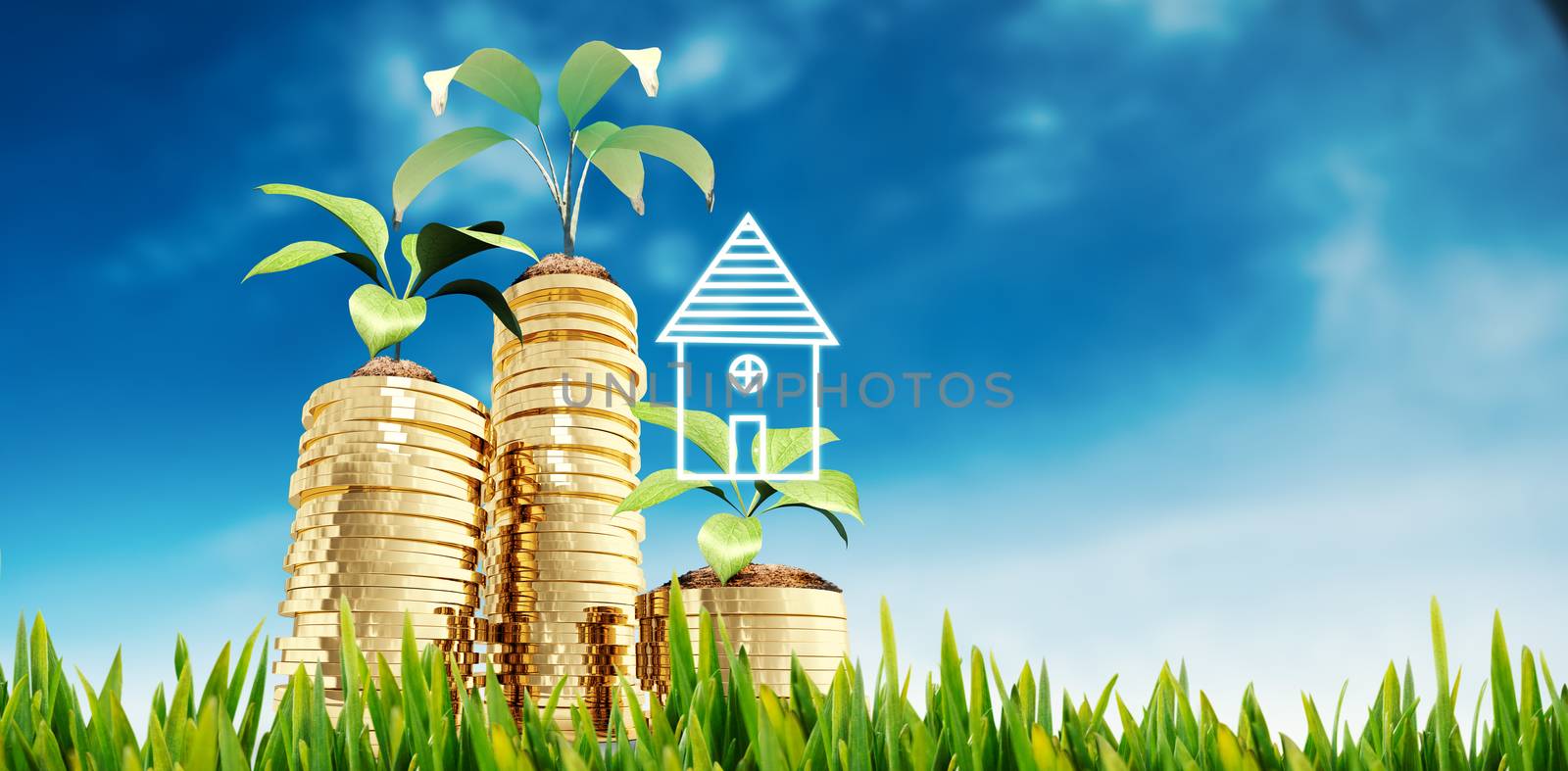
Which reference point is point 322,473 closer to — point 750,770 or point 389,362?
point 389,362

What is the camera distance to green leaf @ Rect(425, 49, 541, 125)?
2.05 metres

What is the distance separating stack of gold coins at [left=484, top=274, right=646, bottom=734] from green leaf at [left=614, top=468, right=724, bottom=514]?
0.06 meters

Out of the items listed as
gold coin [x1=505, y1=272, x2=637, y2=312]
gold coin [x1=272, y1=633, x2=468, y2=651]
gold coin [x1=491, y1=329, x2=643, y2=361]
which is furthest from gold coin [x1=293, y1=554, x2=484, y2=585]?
gold coin [x1=505, y1=272, x2=637, y2=312]

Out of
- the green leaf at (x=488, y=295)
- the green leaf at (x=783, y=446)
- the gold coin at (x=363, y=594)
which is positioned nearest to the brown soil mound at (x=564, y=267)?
the green leaf at (x=488, y=295)

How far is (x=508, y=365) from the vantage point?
1.93 metres

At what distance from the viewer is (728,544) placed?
70.5 inches

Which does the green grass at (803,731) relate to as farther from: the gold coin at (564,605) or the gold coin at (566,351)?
the gold coin at (566,351)

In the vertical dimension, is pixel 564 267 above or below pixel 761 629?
above

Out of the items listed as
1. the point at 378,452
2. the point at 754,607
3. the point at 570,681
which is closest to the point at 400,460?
the point at 378,452

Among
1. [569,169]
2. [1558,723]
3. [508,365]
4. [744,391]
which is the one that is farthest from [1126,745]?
[569,169]

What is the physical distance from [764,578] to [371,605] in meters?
0.70

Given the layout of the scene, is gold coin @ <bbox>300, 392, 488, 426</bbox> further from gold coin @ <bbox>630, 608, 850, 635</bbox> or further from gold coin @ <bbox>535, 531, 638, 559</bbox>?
gold coin @ <bbox>630, 608, 850, 635</bbox>

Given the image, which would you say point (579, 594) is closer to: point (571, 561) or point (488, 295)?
point (571, 561)

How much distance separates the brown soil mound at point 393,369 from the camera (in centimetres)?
182
